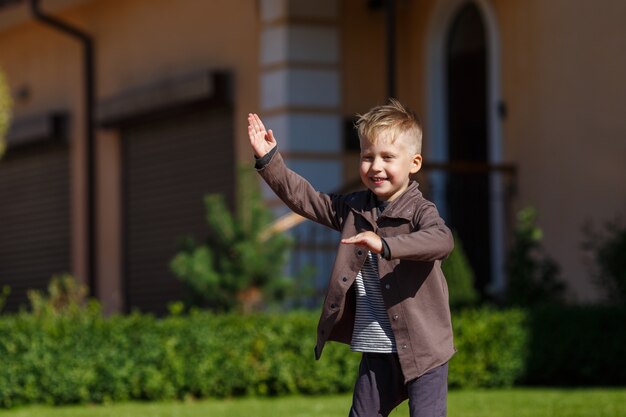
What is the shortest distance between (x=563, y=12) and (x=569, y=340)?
3.00 metres

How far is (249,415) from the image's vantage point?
8211mm

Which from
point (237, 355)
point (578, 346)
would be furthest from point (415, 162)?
point (578, 346)

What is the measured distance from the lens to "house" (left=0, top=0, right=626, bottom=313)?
11.3 metres

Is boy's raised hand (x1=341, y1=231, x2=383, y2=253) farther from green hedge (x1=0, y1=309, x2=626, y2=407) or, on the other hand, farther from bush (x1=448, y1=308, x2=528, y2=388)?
bush (x1=448, y1=308, x2=528, y2=388)

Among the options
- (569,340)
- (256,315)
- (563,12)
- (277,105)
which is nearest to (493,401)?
(569,340)

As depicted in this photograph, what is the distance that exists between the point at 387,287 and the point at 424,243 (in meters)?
0.34

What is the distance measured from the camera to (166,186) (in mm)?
15336

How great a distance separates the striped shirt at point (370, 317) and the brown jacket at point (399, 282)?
5 cm

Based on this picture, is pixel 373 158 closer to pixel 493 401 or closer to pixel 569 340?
pixel 493 401

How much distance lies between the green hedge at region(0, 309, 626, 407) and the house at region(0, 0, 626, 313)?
1210mm

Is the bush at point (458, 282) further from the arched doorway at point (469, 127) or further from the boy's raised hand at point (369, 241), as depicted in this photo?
the boy's raised hand at point (369, 241)

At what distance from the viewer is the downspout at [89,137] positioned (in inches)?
639

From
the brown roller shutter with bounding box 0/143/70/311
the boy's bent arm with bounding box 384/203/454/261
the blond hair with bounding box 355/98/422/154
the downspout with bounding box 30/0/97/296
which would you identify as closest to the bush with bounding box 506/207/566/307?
the blond hair with bounding box 355/98/422/154

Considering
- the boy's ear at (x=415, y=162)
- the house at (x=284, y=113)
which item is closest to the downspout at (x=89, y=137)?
the house at (x=284, y=113)
